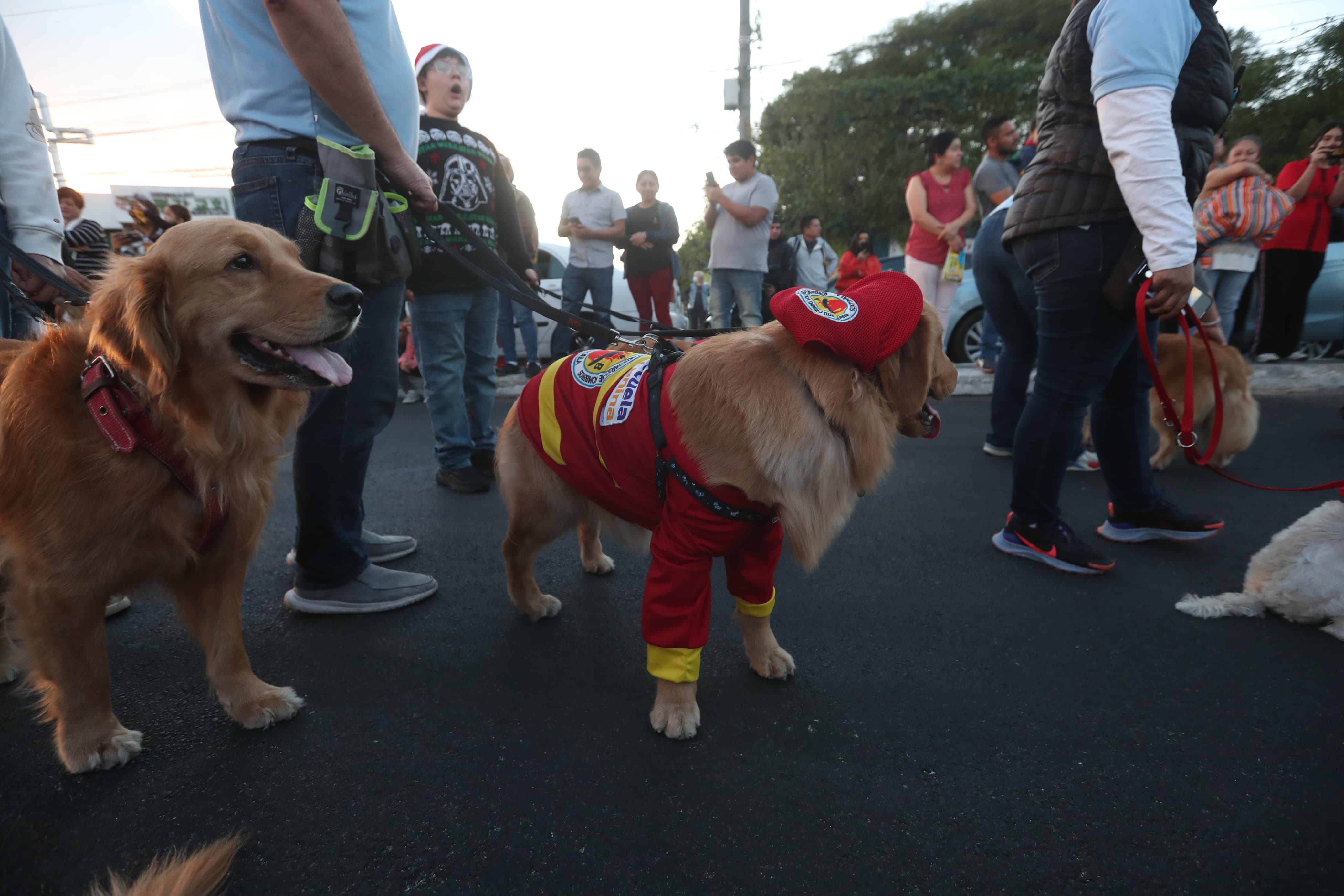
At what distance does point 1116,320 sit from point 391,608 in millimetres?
2971

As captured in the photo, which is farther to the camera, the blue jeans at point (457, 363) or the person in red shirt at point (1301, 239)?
the person in red shirt at point (1301, 239)

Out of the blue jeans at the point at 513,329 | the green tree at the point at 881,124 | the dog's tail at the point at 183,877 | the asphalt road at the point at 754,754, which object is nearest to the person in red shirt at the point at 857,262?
the blue jeans at the point at 513,329

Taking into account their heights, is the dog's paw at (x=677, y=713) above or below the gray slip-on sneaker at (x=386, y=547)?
above

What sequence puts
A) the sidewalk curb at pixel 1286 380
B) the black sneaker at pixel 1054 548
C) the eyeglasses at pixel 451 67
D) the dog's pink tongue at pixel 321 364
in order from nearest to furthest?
the dog's pink tongue at pixel 321 364
the black sneaker at pixel 1054 548
the eyeglasses at pixel 451 67
the sidewalk curb at pixel 1286 380

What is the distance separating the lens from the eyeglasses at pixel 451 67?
13.2 feet

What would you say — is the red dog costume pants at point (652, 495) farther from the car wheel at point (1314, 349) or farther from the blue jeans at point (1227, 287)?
the car wheel at point (1314, 349)

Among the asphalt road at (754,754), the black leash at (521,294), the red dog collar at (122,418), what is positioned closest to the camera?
the asphalt road at (754,754)

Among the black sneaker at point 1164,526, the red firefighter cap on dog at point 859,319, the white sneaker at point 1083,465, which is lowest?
the white sneaker at point 1083,465

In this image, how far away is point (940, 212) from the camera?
686 centimetres

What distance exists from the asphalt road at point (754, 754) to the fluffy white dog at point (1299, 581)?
6 centimetres

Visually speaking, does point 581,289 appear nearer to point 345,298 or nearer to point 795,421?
point 345,298

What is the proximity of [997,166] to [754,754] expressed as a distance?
5.95 m

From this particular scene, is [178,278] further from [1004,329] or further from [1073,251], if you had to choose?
[1004,329]

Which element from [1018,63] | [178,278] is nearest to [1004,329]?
[178,278]
